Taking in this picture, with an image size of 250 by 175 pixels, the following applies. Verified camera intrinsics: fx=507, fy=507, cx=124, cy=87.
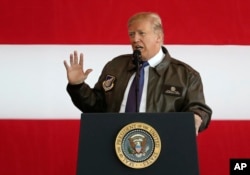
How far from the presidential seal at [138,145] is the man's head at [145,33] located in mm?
566

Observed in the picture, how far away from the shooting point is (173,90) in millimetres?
1766

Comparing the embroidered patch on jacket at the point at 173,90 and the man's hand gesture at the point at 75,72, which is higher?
the man's hand gesture at the point at 75,72

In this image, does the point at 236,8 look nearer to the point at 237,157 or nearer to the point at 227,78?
the point at 227,78

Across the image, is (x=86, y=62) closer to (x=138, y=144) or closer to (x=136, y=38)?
(x=136, y=38)

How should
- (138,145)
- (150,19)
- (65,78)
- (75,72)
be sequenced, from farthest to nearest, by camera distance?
1. (65,78)
2. (150,19)
3. (75,72)
4. (138,145)

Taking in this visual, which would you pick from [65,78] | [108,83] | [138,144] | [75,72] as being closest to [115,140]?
[138,144]

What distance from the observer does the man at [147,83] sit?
68.8 inches

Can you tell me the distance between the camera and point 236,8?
248cm

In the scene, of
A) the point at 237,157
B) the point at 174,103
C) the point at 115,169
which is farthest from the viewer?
the point at 237,157

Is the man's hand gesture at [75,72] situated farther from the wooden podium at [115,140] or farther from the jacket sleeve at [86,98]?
the wooden podium at [115,140]

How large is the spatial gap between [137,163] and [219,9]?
1.40 metres

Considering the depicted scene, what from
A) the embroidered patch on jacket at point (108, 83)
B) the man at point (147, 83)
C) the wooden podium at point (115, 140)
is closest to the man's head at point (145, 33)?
the man at point (147, 83)

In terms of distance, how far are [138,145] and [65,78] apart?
123cm

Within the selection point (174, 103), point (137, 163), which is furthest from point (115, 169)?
point (174, 103)
